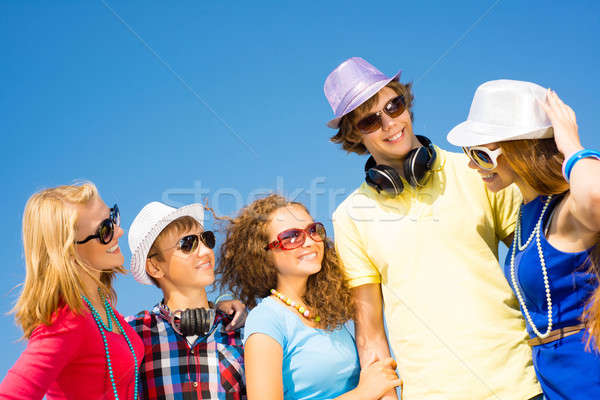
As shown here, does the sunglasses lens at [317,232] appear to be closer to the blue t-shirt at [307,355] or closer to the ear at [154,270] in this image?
the blue t-shirt at [307,355]

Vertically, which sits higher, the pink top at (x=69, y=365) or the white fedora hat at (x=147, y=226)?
the white fedora hat at (x=147, y=226)

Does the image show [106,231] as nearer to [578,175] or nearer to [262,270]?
[262,270]

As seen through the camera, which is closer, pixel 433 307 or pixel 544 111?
pixel 544 111

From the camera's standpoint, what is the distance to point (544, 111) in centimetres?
389

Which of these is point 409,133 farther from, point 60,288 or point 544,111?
point 60,288

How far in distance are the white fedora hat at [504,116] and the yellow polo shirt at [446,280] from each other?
587 mm

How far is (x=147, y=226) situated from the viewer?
548 centimetres

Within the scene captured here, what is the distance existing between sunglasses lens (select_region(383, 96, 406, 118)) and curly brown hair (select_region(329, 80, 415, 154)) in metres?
0.13

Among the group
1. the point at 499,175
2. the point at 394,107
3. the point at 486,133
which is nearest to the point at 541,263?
the point at 499,175

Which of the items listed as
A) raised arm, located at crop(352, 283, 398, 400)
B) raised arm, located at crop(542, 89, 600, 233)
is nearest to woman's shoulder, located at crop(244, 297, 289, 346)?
raised arm, located at crop(352, 283, 398, 400)

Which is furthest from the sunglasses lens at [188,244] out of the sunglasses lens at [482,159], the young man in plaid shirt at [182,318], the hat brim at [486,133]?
the sunglasses lens at [482,159]

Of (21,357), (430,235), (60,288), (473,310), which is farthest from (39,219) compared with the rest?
(473,310)

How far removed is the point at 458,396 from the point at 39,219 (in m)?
3.30

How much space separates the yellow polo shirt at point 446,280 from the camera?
13.7 feet
